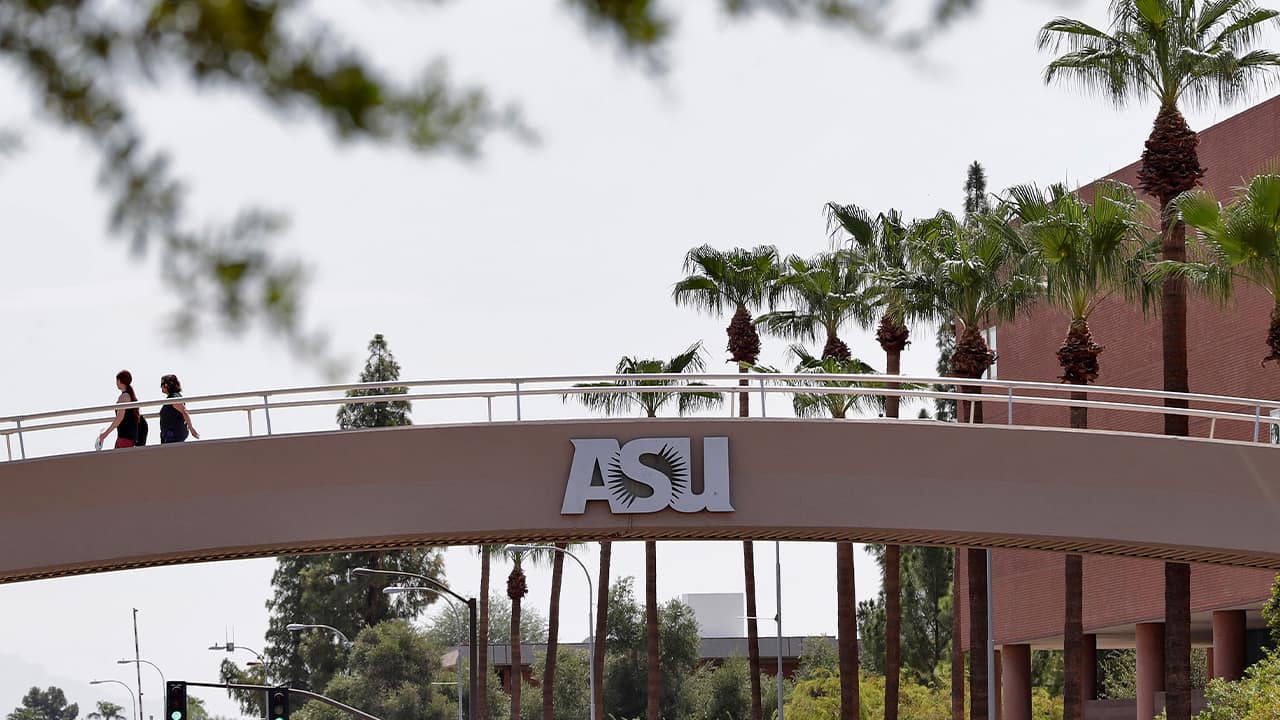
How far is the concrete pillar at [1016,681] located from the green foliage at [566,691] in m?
36.9

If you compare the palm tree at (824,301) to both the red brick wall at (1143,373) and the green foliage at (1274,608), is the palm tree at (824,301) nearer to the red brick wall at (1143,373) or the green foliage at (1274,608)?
the red brick wall at (1143,373)

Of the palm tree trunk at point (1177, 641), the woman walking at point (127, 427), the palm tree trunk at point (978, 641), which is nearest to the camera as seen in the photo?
the woman walking at point (127, 427)

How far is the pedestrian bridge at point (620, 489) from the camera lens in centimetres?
2391

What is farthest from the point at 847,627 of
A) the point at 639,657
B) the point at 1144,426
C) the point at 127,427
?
the point at 639,657

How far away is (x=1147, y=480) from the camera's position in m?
24.2

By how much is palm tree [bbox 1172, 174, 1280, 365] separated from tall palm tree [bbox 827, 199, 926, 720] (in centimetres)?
1073

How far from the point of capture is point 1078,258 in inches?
1244

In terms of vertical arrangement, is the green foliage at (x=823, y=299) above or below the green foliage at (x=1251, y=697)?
above

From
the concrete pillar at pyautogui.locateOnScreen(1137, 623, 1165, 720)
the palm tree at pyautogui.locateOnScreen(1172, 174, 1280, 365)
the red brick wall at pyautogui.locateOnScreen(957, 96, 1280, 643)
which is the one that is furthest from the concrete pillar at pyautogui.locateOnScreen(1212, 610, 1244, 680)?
the palm tree at pyautogui.locateOnScreen(1172, 174, 1280, 365)

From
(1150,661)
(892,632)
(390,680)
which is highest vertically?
(892,632)

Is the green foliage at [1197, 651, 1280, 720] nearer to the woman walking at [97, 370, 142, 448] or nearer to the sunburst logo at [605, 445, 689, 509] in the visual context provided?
the sunburst logo at [605, 445, 689, 509]

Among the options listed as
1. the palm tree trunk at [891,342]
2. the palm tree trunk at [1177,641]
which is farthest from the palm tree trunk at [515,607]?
the palm tree trunk at [1177,641]

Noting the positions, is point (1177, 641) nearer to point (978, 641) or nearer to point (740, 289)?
point (978, 641)

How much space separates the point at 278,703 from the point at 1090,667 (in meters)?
28.7
